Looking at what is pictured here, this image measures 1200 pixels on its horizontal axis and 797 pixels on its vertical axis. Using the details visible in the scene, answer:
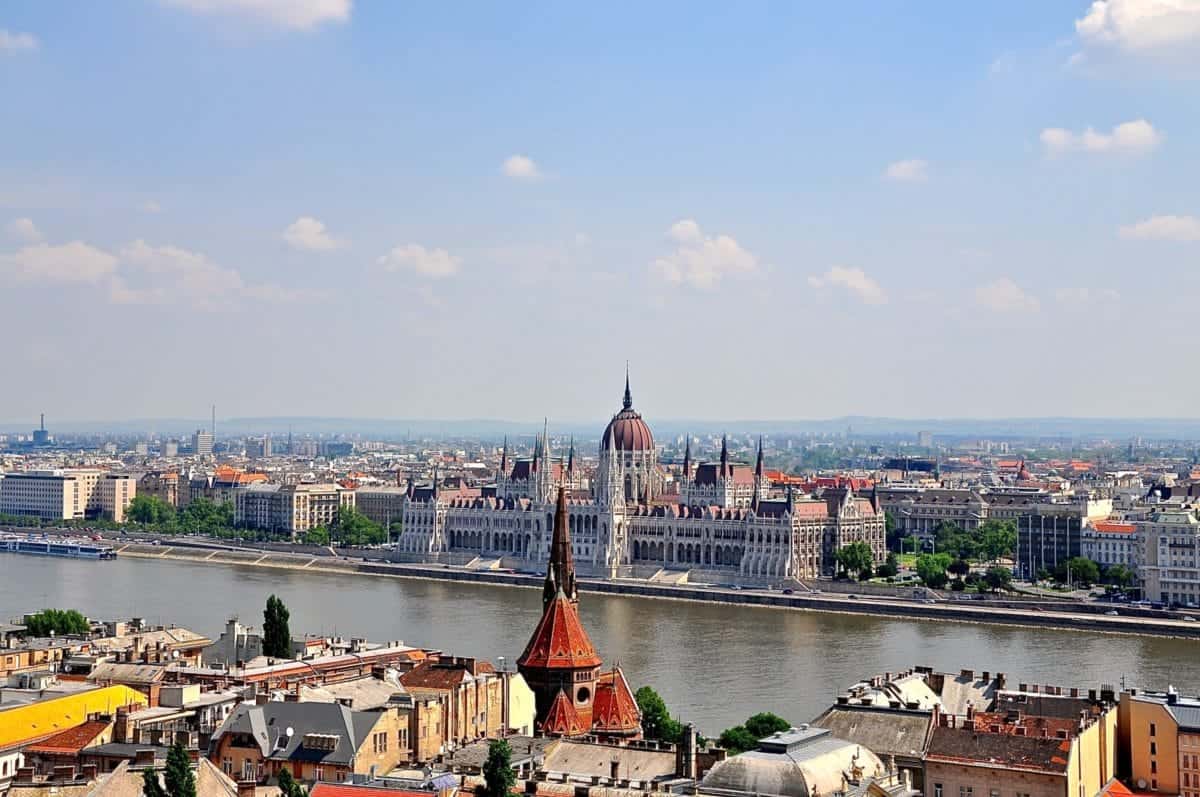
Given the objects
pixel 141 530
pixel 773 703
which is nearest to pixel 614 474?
pixel 141 530

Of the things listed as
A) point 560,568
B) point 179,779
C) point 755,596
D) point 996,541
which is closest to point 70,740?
point 179,779

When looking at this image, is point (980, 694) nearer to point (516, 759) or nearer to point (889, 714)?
point (889, 714)

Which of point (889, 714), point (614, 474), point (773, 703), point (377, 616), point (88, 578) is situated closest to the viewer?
point (889, 714)

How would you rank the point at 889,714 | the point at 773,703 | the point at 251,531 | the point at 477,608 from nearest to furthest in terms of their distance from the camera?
the point at 889,714
the point at 773,703
the point at 477,608
the point at 251,531

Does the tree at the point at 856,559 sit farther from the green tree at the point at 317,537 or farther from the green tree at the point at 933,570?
the green tree at the point at 317,537

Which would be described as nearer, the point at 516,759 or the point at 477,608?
the point at 516,759

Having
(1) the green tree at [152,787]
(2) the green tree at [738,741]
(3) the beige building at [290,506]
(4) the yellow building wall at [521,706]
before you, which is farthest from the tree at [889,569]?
(1) the green tree at [152,787]

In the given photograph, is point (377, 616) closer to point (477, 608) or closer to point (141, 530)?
point (477, 608)
